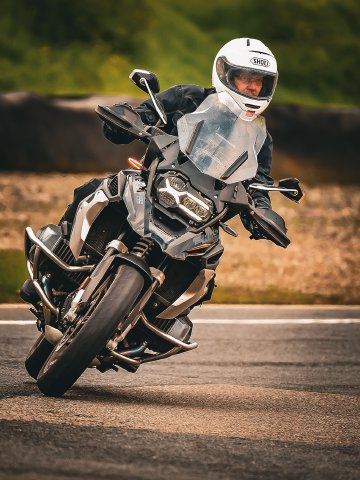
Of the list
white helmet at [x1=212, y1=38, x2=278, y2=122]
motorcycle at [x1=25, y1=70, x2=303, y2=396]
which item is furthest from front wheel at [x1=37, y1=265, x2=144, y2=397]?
white helmet at [x1=212, y1=38, x2=278, y2=122]

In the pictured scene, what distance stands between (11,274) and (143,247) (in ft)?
29.1

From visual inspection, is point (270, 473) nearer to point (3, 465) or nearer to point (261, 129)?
point (3, 465)

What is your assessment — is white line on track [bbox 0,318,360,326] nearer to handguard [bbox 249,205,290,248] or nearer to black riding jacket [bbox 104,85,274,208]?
black riding jacket [bbox 104,85,274,208]

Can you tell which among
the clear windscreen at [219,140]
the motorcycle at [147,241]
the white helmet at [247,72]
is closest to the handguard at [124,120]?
the motorcycle at [147,241]

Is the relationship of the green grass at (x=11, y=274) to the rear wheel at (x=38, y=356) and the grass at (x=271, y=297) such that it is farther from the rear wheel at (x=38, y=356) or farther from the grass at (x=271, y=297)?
the rear wheel at (x=38, y=356)

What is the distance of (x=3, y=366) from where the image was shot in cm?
899

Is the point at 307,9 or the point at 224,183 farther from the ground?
the point at 224,183

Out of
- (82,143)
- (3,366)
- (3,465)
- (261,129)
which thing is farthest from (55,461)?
(82,143)

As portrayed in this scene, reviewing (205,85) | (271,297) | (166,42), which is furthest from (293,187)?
(166,42)

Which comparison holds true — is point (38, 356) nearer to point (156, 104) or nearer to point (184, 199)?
point (184, 199)

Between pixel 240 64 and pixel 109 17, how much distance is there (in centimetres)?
1869

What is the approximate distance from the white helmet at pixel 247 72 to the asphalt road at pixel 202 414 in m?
1.68

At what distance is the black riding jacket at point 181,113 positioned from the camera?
8.03 m

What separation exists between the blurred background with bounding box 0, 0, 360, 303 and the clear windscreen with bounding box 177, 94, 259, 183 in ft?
22.5
